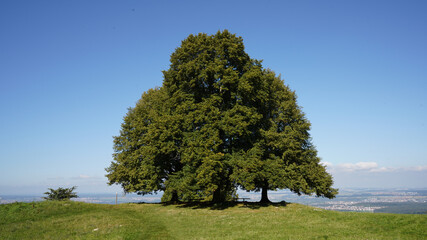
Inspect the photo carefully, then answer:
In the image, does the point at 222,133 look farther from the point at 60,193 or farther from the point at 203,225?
the point at 60,193

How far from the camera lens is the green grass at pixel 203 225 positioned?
17.5 meters

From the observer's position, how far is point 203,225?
73.7 feet

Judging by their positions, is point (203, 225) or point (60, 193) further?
point (60, 193)

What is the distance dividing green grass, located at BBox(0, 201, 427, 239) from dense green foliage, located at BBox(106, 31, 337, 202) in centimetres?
466

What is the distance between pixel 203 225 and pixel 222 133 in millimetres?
13038

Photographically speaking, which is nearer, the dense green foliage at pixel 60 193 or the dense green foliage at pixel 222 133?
the dense green foliage at pixel 222 133

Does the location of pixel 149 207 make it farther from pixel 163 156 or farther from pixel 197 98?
pixel 197 98

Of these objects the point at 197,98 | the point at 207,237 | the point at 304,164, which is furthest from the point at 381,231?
the point at 197,98

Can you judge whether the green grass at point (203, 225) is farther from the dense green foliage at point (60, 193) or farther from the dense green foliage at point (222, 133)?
the dense green foliage at point (60, 193)

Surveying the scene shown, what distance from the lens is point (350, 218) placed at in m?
21.7

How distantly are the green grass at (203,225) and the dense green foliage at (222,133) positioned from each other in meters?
4.66

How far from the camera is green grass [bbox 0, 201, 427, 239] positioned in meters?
17.5

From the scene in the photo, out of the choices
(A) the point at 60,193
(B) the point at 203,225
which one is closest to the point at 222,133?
(B) the point at 203,225

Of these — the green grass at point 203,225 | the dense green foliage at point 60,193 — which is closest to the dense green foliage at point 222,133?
the green grass at point 203,225
